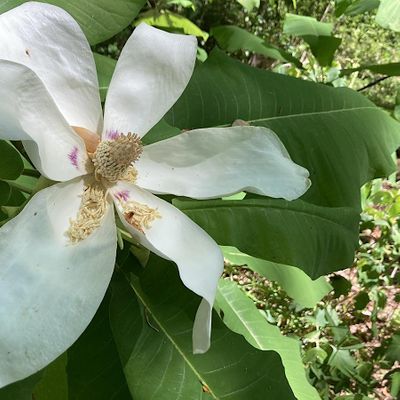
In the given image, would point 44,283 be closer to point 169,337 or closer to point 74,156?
point 74,156

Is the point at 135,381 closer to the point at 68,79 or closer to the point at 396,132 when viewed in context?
the point at 68,79

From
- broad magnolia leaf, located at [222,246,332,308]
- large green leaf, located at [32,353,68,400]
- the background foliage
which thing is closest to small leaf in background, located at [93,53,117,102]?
the background foliage

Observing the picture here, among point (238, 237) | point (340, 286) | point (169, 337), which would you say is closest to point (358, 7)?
point (340, 286)

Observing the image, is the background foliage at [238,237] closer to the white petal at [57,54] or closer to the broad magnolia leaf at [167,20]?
the white petal at [57,54]

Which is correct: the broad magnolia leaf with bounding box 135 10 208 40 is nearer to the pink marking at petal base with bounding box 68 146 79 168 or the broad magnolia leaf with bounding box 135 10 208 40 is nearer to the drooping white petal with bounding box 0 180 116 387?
the pink marking at petal base with bounding box 68 146 79 168

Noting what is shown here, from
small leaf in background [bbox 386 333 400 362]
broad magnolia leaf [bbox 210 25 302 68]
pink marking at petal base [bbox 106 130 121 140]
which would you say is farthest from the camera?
broad magnolia leaf [bbox 210 25 302 68]

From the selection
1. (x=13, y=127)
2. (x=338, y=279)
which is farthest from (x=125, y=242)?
(x=338, y=279)

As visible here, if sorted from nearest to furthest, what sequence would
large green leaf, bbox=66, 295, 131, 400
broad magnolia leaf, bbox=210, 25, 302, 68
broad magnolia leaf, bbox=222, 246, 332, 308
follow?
large green leaf, bbox=66, 295, 131, 400 < broad magnolia leaf, bbox=222, 246, 332, 308 < broad magnolia leaf, bbox=210, 25, 302, 68
